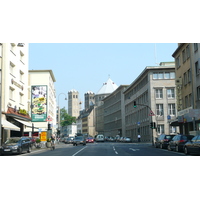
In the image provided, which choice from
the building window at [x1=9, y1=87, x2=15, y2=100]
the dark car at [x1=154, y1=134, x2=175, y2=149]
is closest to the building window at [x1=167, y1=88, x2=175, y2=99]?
the dark car at [x1=154, y1=134, x2=175, y2=149]

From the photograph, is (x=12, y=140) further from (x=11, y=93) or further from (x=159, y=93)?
(x=159, y=93)

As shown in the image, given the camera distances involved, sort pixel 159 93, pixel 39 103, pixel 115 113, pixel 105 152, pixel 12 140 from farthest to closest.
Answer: pixel 115 113 → pixel 159 93 → pixel 39 103 → pixel 12 140 → pixel 105 152

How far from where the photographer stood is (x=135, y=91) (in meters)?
Result: 95.6

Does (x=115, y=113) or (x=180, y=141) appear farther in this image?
(x=115, y=113)

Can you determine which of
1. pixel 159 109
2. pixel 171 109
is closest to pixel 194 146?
pixel 159 109

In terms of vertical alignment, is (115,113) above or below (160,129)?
above

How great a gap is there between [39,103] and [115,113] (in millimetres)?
62829

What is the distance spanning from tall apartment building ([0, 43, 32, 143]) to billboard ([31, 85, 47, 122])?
21.7 m

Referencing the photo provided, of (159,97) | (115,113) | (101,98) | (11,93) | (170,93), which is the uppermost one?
(101,98)

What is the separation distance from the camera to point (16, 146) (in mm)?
25812

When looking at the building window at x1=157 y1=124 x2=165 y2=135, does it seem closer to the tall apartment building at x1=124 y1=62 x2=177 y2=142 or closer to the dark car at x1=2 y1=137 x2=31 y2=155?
the tall apartment building at x1=124 y1=62 x2=177 y2=142

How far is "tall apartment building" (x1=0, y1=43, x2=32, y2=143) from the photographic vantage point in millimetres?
37469
